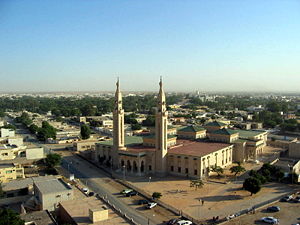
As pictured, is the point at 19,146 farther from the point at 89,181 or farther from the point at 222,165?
the point at 222,165

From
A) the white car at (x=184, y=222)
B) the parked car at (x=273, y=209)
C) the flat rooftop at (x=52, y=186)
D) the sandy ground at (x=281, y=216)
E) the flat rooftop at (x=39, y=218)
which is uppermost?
the flat rooftop at (x=52, y=186)

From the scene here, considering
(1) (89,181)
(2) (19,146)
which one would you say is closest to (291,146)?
(1) (89,181)

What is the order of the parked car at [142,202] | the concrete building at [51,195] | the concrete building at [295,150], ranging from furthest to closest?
the concrete building at [295,150]
the parked car at [142,202]
the concrete building at [51,195]

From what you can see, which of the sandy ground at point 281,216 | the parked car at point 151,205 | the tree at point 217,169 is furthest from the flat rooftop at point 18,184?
the sandy ground at point 281,216

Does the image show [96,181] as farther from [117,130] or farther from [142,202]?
[142,202]

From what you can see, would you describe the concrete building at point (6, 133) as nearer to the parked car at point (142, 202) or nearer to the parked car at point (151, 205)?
the parked car at point (142, 202)

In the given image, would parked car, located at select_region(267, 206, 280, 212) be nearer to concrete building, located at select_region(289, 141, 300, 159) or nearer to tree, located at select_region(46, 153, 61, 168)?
concrete building, located at select_region(289, 141, 300, 159)
